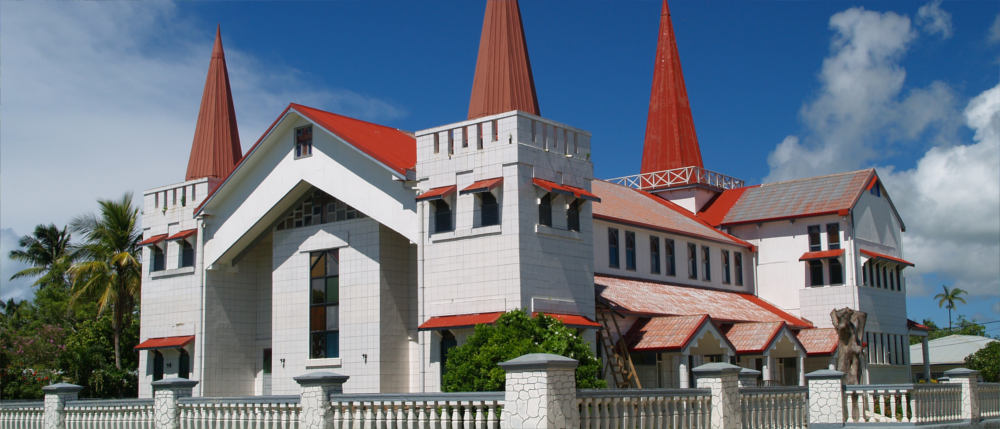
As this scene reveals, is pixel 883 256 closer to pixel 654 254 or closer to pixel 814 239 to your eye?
pixel 814 239

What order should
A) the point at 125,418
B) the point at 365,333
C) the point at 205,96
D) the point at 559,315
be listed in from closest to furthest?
the point at 125,418
the point at 559,315
the point at 365,333
the point at 205,96

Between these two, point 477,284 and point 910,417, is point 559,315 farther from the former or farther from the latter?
point 910,417

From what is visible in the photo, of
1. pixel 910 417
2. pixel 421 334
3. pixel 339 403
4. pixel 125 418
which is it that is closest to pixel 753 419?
pixel 910 417

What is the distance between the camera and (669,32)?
53562 mm

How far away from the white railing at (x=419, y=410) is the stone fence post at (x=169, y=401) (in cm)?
502

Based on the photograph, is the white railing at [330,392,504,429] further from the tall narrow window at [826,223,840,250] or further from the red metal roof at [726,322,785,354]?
the tall narrow window at [826,223,840,250]

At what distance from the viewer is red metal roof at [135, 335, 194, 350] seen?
111 ft

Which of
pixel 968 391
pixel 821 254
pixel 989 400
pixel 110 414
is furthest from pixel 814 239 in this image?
pixel 110 414

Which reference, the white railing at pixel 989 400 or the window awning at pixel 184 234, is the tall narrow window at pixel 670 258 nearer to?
the white railing at pixel 989 400

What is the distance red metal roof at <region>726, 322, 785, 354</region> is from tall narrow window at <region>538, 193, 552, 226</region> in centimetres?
936

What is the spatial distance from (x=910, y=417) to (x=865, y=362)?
697 inches

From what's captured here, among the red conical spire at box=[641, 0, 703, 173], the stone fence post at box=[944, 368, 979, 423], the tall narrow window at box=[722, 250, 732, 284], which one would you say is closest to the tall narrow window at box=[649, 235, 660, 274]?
the tall narrow window at box=[722, 250, 732, 284]

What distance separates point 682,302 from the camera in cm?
3597

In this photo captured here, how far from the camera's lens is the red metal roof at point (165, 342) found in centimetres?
3381
